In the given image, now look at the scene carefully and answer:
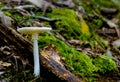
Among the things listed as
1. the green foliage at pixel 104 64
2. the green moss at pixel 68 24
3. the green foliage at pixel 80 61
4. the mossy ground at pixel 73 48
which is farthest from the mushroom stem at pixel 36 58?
the green moss at pixel 68 24

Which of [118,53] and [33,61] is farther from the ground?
[33,61]

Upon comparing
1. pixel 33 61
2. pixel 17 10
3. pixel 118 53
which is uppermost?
pixel 17 10

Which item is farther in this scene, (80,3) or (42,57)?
(80,3)

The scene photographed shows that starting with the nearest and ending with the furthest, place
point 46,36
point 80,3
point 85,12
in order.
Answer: point 46,36, point 85,12, point 80,3

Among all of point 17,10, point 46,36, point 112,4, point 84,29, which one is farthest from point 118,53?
point 112,4

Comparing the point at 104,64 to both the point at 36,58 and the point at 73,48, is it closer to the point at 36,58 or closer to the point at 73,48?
the point at 73,48

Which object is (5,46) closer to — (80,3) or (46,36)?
(46,36)

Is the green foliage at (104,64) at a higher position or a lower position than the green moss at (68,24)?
lower

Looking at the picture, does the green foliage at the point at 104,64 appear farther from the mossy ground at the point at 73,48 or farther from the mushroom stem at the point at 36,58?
the mushroom stem at the point at 36,58
